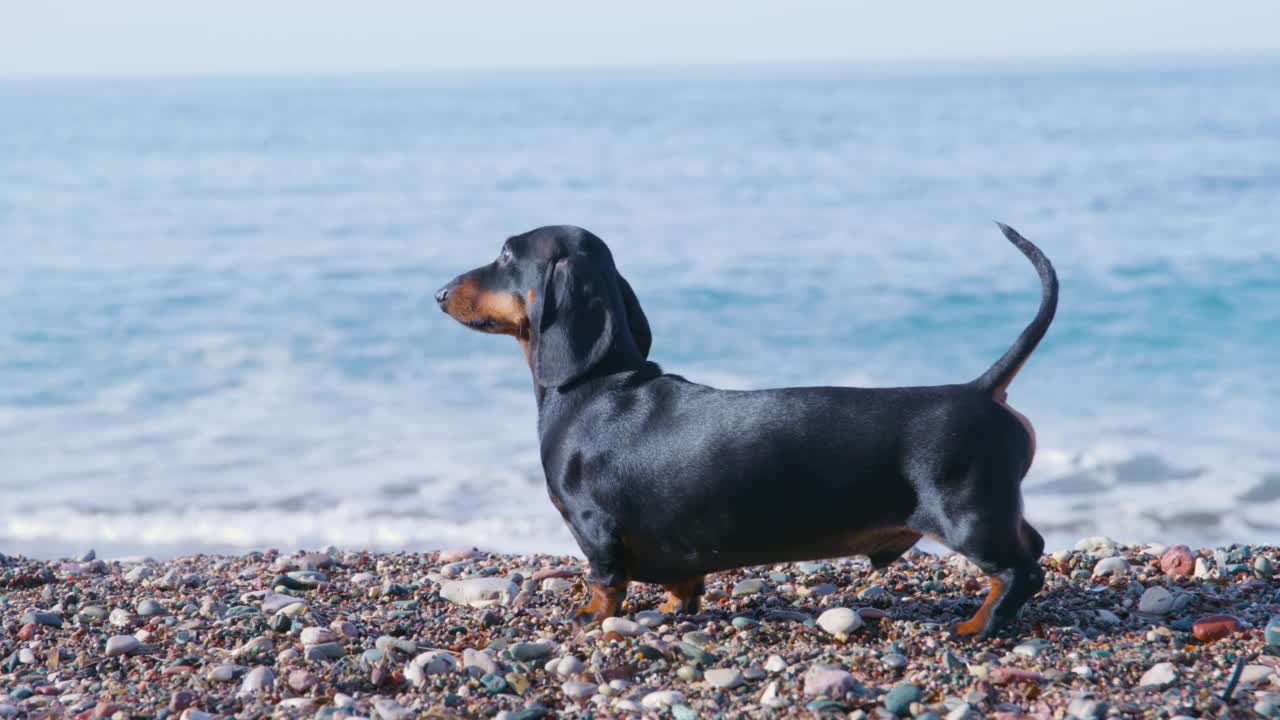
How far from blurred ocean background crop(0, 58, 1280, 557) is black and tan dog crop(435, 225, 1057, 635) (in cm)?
352

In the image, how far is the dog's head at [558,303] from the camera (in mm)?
4301

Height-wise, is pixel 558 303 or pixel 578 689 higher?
pixel 558 303

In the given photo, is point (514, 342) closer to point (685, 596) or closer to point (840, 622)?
point (685, 596)

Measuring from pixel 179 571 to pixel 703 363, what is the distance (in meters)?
7.88

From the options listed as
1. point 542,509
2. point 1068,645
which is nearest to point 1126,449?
point 542,509

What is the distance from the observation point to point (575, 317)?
431 centimetres

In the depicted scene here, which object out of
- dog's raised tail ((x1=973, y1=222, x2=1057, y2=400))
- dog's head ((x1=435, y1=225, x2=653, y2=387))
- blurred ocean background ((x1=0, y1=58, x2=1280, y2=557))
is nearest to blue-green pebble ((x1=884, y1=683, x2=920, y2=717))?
dog's raised tail ((x1=973, y1=222, x2=1057, y2=400))

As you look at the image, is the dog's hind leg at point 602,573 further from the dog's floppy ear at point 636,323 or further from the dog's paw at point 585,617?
the dog's floppy ear at point 636,323

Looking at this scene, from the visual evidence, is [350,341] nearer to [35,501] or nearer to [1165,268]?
[35,501]

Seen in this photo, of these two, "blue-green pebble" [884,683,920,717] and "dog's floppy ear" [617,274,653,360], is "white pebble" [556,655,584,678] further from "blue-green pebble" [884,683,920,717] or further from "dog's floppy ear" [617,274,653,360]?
"dog's floppy ear" [617,274,653,360]

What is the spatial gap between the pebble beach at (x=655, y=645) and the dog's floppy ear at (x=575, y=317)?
83 cm

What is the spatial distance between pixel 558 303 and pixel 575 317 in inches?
2.8

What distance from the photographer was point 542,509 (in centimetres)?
834


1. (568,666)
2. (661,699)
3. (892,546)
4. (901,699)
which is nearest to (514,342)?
(892,546)
